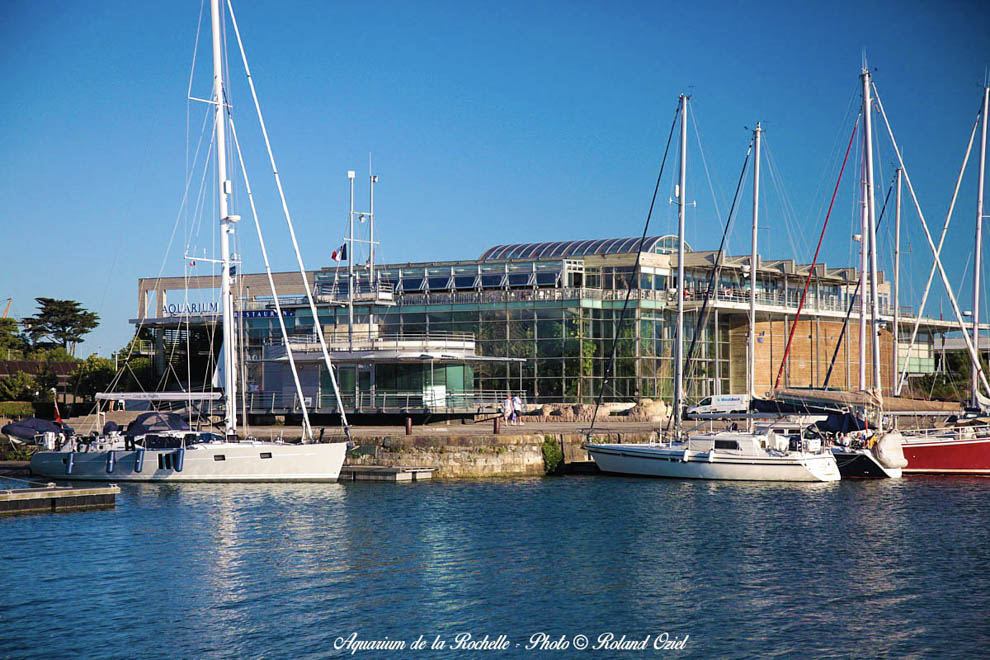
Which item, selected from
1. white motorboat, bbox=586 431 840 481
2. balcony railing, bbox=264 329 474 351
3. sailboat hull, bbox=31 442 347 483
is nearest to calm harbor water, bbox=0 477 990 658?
sailboat hull, bbox=31 442 347 483

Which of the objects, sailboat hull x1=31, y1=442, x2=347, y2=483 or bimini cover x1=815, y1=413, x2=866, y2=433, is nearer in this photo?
sailboat hull x1=31, y1=442, x2=347, y2=483

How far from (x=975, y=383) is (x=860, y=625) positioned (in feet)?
109

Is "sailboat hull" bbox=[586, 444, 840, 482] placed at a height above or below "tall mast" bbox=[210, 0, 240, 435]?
below

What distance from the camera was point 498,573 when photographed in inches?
1091

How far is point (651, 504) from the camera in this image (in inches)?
1569

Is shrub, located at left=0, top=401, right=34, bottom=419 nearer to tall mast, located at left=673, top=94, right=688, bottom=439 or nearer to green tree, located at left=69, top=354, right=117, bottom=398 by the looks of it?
green tree, located at left=69, top=354, right=117, bottom=398

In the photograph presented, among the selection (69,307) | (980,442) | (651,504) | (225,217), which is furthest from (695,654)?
(69,307)

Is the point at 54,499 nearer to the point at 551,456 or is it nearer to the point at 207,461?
the point at 207,461

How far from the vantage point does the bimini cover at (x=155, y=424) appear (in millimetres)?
45531

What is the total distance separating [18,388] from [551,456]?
4708 cm

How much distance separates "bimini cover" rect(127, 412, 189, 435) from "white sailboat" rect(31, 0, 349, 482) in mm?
44

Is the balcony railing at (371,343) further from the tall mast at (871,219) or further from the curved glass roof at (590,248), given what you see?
the tall mast at (871,219)

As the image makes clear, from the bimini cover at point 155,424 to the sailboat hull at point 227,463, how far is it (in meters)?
1.34

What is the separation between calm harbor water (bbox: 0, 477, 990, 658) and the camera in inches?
867
